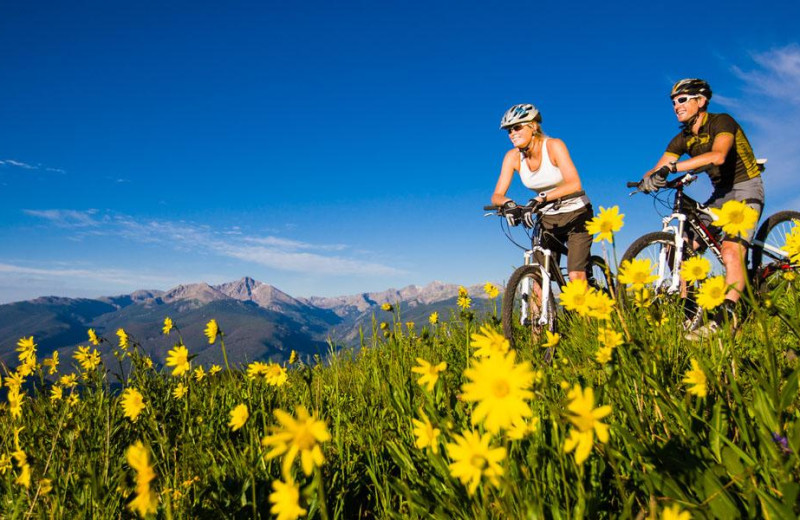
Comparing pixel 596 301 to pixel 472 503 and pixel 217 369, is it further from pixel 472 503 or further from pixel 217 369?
pixel 217 369

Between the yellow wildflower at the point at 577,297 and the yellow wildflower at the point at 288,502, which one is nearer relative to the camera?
the yellow wildflower at the point at 288,502

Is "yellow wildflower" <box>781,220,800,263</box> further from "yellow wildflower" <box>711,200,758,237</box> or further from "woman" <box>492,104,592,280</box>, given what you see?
"woman" <box>492,104,592,280</box>

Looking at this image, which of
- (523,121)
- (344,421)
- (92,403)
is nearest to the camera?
(344,421)

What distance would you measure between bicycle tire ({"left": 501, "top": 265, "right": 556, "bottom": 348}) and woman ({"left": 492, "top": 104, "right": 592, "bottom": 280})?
478mm

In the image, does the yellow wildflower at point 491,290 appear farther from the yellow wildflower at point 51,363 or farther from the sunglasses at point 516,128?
the yellow wildflower at point 51,363

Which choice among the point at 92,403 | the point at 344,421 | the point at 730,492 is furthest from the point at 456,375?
the point at 92,403

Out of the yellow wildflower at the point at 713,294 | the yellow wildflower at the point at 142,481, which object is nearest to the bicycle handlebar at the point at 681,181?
the yellow wildflower at the point at 713,294

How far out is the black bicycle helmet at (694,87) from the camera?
16.3 feet

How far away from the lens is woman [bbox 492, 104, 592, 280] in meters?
4.91

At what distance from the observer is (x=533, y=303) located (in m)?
5.10

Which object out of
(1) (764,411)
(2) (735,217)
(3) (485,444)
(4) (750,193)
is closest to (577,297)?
(2) (735,217)

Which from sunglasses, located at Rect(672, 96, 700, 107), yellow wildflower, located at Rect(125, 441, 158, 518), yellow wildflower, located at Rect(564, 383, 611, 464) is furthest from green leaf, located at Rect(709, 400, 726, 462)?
sunglasses, located at Rect(672, 96, 700, 107)

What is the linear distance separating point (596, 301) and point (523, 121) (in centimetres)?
345

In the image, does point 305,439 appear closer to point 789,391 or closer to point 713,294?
point 789,391
